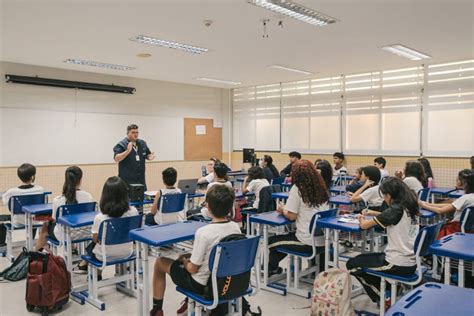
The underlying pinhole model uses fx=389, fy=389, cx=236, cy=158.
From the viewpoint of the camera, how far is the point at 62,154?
26.8 feet

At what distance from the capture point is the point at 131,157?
5816mm

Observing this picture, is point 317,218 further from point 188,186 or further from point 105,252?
point 188,186

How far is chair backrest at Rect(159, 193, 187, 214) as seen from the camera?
177 inches

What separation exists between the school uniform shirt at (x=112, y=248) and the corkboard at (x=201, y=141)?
7004 millimetres

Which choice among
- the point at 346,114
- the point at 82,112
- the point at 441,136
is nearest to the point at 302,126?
the point at 346,114

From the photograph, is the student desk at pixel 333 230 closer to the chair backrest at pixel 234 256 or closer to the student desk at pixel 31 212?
the chair backrest at pixel 234 256

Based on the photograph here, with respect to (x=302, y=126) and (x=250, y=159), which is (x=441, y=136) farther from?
(x=250, y=159)

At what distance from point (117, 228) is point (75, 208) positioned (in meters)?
0.82

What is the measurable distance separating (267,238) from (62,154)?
598cm

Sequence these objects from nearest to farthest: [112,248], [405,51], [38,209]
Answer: [112,248], [38,209], [405,51]

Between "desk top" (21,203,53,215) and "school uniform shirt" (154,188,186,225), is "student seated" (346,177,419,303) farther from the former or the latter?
"desk top" (21,203,53,215)

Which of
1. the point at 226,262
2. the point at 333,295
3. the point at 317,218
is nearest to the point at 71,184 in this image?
the point at 226,262

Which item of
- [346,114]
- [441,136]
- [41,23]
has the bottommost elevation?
[441,136]

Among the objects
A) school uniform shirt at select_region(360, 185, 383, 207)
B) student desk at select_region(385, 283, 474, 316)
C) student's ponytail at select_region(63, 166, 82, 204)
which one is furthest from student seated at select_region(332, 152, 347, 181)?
student desk at select_region(385, 283, 474, 316)
